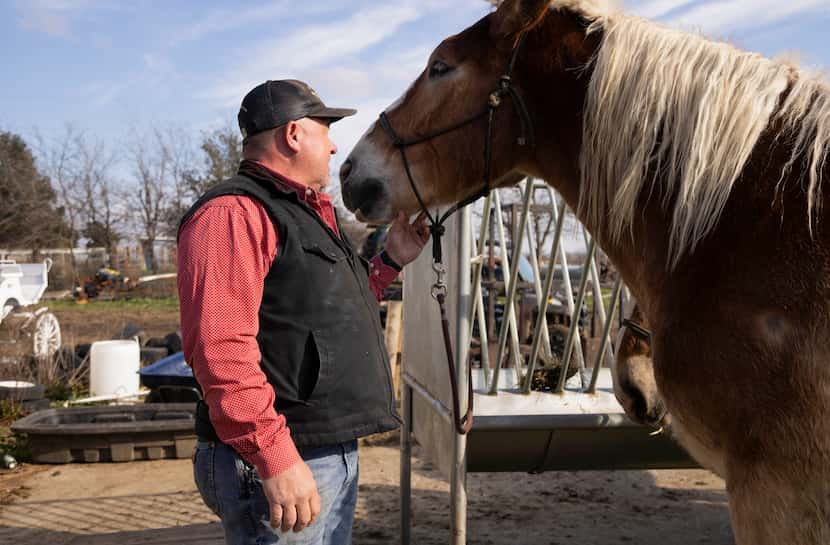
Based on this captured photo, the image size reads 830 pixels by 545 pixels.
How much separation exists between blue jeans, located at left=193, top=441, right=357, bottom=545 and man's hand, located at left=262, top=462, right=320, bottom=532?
12 cm

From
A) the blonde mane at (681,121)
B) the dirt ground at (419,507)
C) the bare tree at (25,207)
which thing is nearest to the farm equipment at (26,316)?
the dirt ground at (419,507)

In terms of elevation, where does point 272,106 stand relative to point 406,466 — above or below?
above

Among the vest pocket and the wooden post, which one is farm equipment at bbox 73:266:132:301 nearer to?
the wooden post

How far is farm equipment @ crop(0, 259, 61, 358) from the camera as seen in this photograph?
27.7ft

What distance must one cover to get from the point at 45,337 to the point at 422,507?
6.32 metres

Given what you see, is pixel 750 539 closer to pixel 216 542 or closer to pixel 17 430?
pixel 216 542

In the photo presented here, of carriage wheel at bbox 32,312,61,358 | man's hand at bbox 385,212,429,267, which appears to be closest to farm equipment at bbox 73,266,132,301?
carriage wheel at bbox 32,312,61,358

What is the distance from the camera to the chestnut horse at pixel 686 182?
54.9 inches

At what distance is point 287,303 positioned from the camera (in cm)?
176

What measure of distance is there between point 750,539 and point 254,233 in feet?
4.30

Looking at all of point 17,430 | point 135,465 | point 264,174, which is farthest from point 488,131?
point 17,430

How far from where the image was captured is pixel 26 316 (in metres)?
A: 9.17

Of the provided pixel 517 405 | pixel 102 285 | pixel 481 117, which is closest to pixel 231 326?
pixel 481 117

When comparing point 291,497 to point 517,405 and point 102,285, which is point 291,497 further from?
point 102,285
